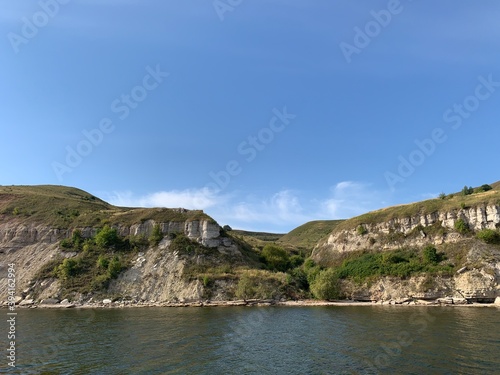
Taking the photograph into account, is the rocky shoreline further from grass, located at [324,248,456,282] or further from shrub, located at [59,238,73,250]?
shrub, located at [59,238,73,250]

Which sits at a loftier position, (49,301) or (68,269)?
(68,269)

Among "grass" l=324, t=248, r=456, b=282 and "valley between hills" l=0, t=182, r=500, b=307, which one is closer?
"valley between hills" l=0, t=182, r=500, b=307

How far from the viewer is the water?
27828 mm

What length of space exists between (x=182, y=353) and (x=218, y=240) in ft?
227

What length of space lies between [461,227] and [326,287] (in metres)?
38.8

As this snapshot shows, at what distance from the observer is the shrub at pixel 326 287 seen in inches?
3324

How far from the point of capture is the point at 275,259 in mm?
111250

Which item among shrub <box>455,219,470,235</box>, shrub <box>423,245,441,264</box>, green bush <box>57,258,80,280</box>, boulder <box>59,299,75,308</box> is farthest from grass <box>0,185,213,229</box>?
shrub <box>455,219,470,235</box>

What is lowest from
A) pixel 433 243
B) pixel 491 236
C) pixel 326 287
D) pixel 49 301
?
pixel 49 301

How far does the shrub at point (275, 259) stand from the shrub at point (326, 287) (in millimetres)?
21325

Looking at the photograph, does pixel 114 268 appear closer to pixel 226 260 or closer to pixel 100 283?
pixel 100 283

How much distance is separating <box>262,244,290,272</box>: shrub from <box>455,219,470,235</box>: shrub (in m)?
50.4

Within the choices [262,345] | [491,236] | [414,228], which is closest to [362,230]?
[414,228]

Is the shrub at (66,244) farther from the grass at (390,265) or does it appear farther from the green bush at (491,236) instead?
the green bush at (491,236)
